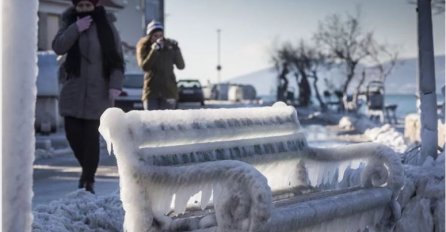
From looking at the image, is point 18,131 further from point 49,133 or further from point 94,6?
point 49,133

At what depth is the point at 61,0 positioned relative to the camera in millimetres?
29188

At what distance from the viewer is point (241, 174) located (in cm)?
224

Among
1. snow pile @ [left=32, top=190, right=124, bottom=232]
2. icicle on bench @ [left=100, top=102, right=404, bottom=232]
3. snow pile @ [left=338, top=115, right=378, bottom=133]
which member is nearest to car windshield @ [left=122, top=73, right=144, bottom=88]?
snow pile @ [left=338, top=115, right=378, bottom=133]

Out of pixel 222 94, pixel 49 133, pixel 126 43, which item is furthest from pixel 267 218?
pixel 222 94

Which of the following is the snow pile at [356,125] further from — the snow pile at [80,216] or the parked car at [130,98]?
the snow pile at [80,216]

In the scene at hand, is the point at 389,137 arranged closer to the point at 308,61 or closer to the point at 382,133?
the point at 382,133

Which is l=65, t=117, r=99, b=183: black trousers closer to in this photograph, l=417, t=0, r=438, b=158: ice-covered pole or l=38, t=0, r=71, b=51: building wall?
l=417, t=0, r=438, b=158: ice-covered pole

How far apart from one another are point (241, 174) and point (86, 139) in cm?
285

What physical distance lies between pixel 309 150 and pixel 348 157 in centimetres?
19

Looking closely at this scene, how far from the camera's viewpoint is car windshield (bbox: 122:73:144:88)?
63.3 ft

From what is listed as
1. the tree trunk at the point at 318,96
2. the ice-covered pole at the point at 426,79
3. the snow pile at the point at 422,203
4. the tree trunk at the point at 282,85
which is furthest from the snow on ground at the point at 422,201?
the tree trunk at the point at 282,85

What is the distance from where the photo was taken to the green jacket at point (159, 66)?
713 centimetres

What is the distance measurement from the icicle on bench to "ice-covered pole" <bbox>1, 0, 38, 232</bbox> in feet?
2.37

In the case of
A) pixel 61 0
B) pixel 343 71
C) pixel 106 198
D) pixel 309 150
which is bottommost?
pixel 106 198
